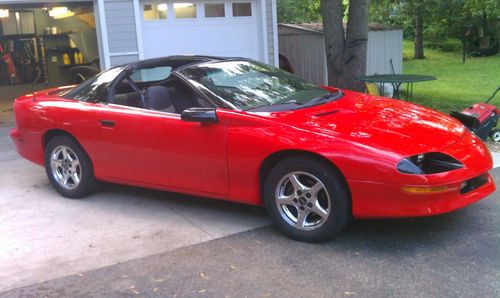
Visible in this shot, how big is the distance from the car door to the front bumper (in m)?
1.15

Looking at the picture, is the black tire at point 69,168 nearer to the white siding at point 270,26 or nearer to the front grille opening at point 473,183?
the front grille opening at point 473,183

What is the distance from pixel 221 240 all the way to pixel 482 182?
6.80ft

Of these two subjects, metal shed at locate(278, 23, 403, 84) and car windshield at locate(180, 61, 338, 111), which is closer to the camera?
car windshield at locate(180, 61, 338, 111)

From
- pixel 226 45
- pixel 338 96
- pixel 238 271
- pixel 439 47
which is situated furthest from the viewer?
pixel 439 47

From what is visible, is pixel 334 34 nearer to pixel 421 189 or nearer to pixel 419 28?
pixel 421 189

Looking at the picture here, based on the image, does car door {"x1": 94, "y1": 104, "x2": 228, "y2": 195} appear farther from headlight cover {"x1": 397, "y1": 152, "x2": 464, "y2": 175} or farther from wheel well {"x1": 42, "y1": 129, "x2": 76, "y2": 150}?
headlight cover {"x1": 397, "y1": 152, "x2": 464, "y2": 175}

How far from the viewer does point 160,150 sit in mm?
4797

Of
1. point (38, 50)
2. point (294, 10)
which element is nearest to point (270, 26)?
point (38, 50)

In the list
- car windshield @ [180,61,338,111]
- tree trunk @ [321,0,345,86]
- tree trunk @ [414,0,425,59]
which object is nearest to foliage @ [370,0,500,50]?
tree trunk @ [414,0,425,59]

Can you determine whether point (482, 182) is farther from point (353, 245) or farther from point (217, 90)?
point (217, 90)

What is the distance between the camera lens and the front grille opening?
3.99 meters

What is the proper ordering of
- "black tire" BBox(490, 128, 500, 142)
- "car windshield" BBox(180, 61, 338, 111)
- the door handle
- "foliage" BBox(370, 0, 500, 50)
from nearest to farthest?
1. "car windshield" BBox(180, 61, 338, 111)
2. the door handle
3. "black tire" BBox(490, 128, 500, 142)
4. "foliage" BBox(370, 0, 500, 50)

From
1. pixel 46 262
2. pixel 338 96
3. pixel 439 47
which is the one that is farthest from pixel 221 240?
pixel 439 47

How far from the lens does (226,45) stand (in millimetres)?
11273
